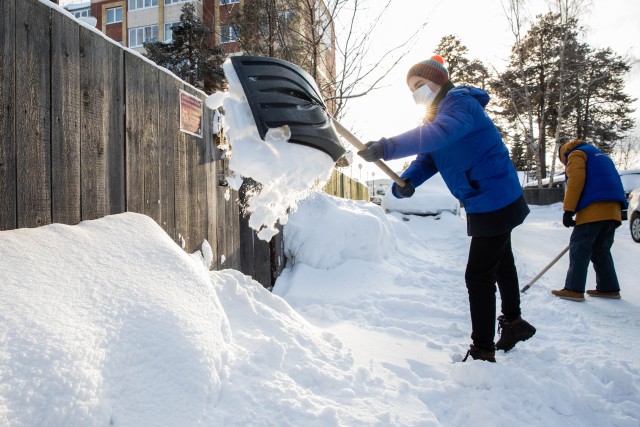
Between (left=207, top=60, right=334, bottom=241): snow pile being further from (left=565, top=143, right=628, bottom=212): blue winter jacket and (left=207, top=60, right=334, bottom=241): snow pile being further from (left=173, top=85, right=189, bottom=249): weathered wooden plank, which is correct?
(left=565, top=143, right=628, bottom=212): blue winter jacket

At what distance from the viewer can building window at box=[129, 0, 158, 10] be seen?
29719mm

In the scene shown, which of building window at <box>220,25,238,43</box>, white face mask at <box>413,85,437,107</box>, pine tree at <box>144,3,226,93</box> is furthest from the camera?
pine tree at <box>144,3,226,93</box>

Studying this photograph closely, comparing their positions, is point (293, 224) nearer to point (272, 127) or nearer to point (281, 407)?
point (272, 127)

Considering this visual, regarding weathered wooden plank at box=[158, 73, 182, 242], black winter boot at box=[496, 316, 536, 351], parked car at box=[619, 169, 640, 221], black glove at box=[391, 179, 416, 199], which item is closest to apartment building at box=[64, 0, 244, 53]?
parked car at box=[619, 169, 640, 221]

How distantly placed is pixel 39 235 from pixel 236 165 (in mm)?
869

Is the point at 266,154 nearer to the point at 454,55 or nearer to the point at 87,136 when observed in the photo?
the point at 87,136

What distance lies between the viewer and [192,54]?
17.8m

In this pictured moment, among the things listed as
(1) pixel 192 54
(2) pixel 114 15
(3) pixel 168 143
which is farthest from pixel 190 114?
(2) pixel 114 15

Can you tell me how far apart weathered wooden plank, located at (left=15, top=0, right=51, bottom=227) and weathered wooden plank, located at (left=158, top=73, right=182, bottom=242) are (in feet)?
2.92

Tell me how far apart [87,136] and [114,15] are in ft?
119

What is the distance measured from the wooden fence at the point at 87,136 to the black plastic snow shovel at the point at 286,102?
784 mm

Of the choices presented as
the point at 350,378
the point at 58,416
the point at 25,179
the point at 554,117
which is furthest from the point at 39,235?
the point at 554,117

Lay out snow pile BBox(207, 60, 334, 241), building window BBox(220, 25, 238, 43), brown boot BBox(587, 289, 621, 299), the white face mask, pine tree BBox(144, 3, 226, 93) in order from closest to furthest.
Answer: snow pile BBox(207, 60, 334, 241) → the white face mask → brown boot BBox(587, 289, 621, 299) → building window BBox(220, 25, 238, 43) → pine tree BBox(144, 3, 226, 93)

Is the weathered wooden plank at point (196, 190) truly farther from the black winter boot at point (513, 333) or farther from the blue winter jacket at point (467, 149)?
the black winter boot at point (513, 333)
